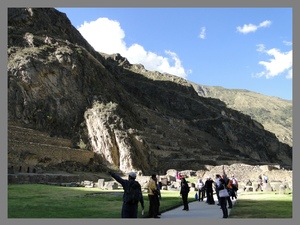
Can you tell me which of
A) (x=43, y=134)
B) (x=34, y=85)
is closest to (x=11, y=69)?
(x=34, y=85)

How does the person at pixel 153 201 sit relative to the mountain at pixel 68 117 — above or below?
below

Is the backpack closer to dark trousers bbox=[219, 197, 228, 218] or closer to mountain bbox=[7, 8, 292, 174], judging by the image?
dark trousers bbox=[219, 197, 228, 218]

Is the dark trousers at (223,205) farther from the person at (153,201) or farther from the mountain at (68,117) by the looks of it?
the mountain at (68,117)

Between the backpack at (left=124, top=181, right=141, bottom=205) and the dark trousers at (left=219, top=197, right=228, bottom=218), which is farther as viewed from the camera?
the dark trousers at (left=219, top=197, right=228, bottom=218)

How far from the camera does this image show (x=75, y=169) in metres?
44.1

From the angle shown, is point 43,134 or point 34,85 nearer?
point 43,134

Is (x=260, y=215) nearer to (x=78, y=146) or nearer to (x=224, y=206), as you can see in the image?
(x=224, y=206)

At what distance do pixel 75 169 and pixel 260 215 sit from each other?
32.0 m

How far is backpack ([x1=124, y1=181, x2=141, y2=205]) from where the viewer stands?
37.6 ft

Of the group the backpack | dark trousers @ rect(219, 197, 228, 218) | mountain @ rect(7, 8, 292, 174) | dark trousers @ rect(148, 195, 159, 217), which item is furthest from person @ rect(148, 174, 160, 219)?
mountain @ rect(7, 8, 292, 174)

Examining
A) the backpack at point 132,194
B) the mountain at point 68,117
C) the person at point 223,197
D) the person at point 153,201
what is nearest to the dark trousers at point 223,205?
the person at point 223,197

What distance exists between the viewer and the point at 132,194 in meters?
11.5

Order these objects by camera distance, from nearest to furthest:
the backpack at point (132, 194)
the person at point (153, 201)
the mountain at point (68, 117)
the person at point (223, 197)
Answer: the backpack at point (132, 194)
the person at point (223, 197)
the person at point (153, 201)
the mountain at point (68, 117)

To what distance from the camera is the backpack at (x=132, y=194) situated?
1145 cm
